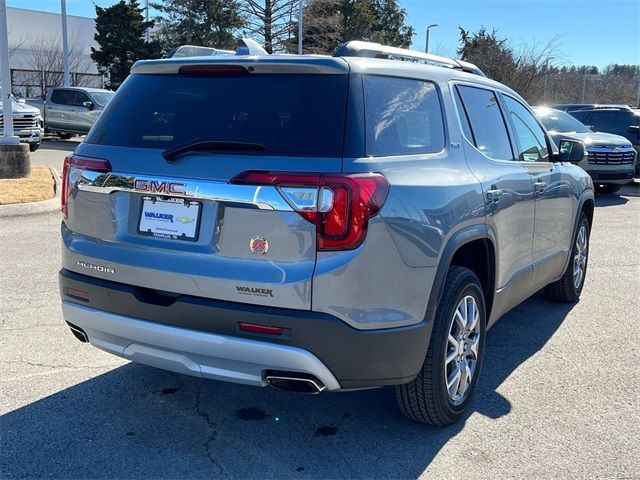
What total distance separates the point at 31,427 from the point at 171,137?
1690 millimetres

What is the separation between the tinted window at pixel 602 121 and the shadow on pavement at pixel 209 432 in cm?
1441

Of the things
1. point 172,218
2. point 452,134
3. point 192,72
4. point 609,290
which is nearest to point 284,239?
point 172,218

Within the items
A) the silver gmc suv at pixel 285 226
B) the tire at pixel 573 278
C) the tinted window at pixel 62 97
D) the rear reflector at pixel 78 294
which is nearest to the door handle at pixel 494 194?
the silver gmc suv at pixel 285 226

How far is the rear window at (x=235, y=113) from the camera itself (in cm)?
296

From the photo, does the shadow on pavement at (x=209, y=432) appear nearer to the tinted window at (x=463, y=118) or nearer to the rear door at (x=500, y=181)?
the rear door at (x=500, y=181)

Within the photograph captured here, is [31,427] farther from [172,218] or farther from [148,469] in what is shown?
[172,218]

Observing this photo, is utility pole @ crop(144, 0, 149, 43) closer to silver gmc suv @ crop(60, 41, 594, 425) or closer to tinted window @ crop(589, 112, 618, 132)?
tinted window @ crop(589, 112, 618, 132)

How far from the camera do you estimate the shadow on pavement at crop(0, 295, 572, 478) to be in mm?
3119

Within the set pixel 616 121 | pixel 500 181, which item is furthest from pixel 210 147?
pixel 616 121

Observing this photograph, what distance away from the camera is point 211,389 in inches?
157

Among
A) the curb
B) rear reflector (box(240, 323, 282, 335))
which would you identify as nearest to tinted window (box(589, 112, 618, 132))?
the curb

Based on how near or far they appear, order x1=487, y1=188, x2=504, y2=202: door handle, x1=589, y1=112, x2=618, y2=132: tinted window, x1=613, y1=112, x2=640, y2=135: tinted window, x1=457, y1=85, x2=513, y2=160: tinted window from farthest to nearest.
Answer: x1=589, y1=112, x2=618, y2=132: tinted window < x1=613, y1=112, x2=640, y2=135: tinted window < x1=457, y1=85, x2=513, y2=160: tinted window < x1=487, y1=188, x2=504, y2=202: door handle

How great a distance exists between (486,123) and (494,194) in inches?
23.0

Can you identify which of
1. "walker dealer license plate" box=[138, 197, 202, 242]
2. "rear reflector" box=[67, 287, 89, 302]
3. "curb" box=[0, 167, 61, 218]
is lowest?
"curb" box=[0, 167, 61, 218]
